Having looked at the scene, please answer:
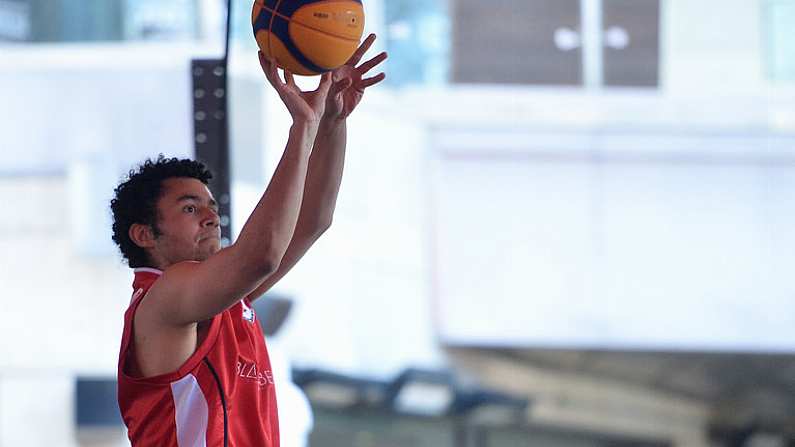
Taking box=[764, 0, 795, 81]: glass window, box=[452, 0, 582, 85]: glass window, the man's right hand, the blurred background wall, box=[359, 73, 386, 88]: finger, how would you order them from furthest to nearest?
box=[764, 0, 795, 81]: glass window < box=[452, 0, 582, 85]: glass window < the blurred background wall < box=[359, 73, 386, 88]: finger < the man's right hand

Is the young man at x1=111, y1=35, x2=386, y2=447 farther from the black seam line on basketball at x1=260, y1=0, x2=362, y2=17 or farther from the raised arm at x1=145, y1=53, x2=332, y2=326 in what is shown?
the black seam line on basketball at x1=260, y1=0, x2=362, y2=17

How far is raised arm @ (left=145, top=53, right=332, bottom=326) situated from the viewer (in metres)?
3.25

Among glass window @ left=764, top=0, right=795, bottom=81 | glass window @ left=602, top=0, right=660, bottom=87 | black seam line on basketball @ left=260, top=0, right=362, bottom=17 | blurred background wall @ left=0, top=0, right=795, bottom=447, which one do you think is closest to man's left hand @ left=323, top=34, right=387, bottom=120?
black seam line on basketball @ left=260, top=0, right=362, bottom=17

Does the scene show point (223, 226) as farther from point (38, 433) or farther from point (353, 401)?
point (353, 401)

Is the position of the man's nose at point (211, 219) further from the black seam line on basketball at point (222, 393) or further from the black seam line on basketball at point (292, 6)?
the black seam line on basketball at point (292, 6)

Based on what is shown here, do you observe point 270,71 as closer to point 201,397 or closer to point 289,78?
point 289,78

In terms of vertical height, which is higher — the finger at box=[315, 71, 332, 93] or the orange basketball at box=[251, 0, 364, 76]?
the orange basketball at box=[251, 0, 364, 76]

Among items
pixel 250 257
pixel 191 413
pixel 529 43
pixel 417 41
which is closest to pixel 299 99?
pixel 250 257

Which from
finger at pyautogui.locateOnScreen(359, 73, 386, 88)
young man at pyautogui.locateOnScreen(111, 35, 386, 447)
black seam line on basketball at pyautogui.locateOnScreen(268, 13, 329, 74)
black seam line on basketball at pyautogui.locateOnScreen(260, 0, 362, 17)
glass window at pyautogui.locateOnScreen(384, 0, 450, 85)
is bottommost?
young man at pyautogui.locateOnScreen(111, 35, 386, 447)

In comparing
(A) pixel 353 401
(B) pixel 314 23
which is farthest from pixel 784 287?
(B) pixel 314 23

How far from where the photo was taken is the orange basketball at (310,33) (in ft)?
12.8

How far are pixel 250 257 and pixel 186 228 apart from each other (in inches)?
15.3

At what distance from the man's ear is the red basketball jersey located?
62mm

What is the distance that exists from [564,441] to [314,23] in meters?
19.3
